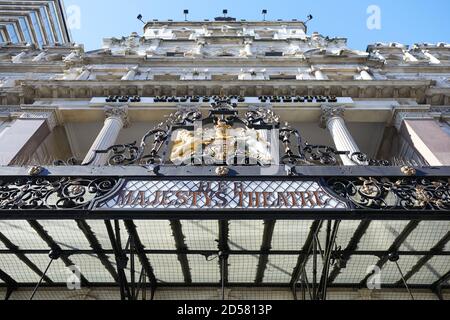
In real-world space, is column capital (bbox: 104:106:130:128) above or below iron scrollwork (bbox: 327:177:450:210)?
below

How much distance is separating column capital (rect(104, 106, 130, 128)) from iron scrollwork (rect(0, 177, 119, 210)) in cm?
1234

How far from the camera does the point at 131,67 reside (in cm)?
2562

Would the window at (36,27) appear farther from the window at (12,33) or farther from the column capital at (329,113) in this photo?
the column capital at (329,113)

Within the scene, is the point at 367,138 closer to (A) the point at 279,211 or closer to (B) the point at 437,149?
(B) the point at 437,149

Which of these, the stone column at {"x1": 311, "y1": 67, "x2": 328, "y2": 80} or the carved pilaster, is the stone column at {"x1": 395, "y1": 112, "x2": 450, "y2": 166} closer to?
the stone column at {"x1": 311, "y1": 67, "x2": 328, "y2": 80}

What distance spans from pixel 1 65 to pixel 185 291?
24449 mm

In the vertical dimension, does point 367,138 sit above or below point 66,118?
below

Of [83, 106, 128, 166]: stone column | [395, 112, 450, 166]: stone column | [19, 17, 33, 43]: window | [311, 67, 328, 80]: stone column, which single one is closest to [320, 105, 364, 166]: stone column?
[395, 112, 450, 166]: stone column

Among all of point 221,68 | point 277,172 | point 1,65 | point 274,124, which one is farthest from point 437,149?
point 1,65

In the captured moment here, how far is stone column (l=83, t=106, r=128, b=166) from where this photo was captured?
607 inches

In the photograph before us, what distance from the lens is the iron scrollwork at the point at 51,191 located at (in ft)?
18.6

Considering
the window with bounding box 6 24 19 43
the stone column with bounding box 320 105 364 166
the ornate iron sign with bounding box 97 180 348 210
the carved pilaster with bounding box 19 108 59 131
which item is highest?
the window with bounding box 6 24 19 43

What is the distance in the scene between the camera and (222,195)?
6039 millimetres

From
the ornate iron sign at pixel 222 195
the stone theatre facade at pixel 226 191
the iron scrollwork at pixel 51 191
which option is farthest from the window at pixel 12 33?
the ornate iron sign at pixel 222 195
